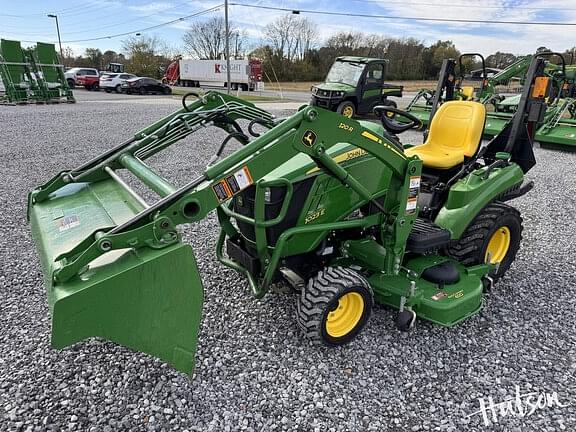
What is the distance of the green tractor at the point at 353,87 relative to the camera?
1499cm

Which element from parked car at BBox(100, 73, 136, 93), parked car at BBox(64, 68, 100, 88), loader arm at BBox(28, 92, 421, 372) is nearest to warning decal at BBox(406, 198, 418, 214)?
loader arm at BBox(28, 92, 421, 372)

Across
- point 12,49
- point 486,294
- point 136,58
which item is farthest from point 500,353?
point 136,58

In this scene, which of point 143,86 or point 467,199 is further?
point 143,86

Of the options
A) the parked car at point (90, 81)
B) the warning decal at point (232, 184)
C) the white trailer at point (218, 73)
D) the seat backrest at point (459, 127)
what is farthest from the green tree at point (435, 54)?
the warning decal at point (232, 184)

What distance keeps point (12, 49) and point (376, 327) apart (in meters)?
20.3

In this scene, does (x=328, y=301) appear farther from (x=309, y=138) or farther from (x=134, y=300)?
(x=134, y=300)

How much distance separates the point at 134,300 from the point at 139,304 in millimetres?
33

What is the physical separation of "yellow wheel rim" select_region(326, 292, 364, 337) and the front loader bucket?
1.07 m

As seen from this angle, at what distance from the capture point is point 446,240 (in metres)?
3.50

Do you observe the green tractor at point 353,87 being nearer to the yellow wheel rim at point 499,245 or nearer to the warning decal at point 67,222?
the yellow wheel rim at point 499,245

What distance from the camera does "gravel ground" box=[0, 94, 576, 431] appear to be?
2.47 meters

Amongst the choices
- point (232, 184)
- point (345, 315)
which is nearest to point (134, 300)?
point (232, 184)

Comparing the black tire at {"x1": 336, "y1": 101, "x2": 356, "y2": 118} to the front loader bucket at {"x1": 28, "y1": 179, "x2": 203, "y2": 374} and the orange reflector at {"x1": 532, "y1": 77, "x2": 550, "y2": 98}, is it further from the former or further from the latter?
the front loader bucket at {"x1": 28, "y1": 179, "x2": 203, "y2": 374}

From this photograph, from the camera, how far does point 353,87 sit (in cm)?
1514
